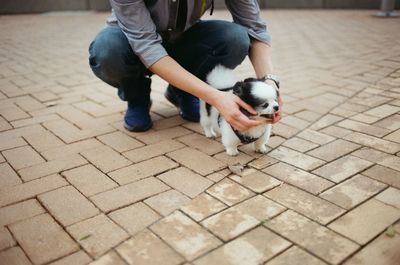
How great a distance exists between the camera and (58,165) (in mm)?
2324

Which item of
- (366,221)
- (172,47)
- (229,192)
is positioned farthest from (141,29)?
(366,221)

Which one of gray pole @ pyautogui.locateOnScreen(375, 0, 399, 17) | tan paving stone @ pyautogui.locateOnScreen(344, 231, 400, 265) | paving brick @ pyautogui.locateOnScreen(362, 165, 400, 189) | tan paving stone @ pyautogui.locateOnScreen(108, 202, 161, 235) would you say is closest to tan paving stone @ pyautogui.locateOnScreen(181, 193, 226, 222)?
tan paving stone @ pyautogui.locateOnScreen(108, 202, 161, 235)

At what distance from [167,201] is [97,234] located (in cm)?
39

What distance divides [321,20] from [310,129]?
18.8 feet

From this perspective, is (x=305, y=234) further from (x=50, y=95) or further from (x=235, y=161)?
(x=50, y=95)

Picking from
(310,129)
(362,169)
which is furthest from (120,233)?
(310,129)

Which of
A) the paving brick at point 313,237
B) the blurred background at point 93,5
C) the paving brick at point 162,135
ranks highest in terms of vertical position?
the blurred background at point 93,5

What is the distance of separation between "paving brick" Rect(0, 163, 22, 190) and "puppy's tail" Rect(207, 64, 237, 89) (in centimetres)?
127

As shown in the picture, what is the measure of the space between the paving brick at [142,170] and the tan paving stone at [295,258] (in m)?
0.91

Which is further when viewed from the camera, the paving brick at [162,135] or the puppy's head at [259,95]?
the paving brick at [162,135]

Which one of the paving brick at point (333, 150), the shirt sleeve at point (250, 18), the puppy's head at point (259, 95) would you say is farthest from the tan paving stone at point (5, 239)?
the shirt sleeve at point (250, 18)

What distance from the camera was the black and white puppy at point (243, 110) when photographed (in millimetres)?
2125

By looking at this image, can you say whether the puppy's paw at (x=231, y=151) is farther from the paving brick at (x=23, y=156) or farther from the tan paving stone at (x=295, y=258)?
the paving brick at (x=23, y=156)

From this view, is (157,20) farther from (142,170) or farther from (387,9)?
(387,9)
